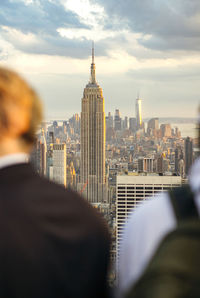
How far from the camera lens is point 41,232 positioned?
644mm

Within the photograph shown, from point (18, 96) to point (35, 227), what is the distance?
7.9 inches

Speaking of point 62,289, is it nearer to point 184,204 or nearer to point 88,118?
Result: point 184,204

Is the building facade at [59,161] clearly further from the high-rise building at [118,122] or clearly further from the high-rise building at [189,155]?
the high-rise building at [189,155]

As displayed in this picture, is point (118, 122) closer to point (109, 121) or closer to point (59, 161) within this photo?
point (109, 121)

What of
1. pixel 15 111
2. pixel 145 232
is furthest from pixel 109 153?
pixel 145 232

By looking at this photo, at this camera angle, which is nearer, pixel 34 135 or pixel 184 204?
pixel 184 204

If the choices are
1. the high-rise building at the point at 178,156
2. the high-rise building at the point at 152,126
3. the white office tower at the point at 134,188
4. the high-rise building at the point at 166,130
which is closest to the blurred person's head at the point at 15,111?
the white office tower at the point at 134,188

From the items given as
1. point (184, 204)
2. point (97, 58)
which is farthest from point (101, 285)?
point (97, 58)

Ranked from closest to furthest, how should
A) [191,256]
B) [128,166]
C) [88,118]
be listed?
[191,256] → [128,166] → [88,118]

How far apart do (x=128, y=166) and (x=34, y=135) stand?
34319 millimetres

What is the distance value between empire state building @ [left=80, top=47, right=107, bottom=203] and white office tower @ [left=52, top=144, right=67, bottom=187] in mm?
3013

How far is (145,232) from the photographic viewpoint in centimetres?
58

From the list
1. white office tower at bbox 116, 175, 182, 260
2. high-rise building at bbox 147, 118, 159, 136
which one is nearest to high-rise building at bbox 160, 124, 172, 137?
high-rise building at bbox 147, 118, 159, 136

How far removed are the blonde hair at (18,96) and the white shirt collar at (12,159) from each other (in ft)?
0.09
